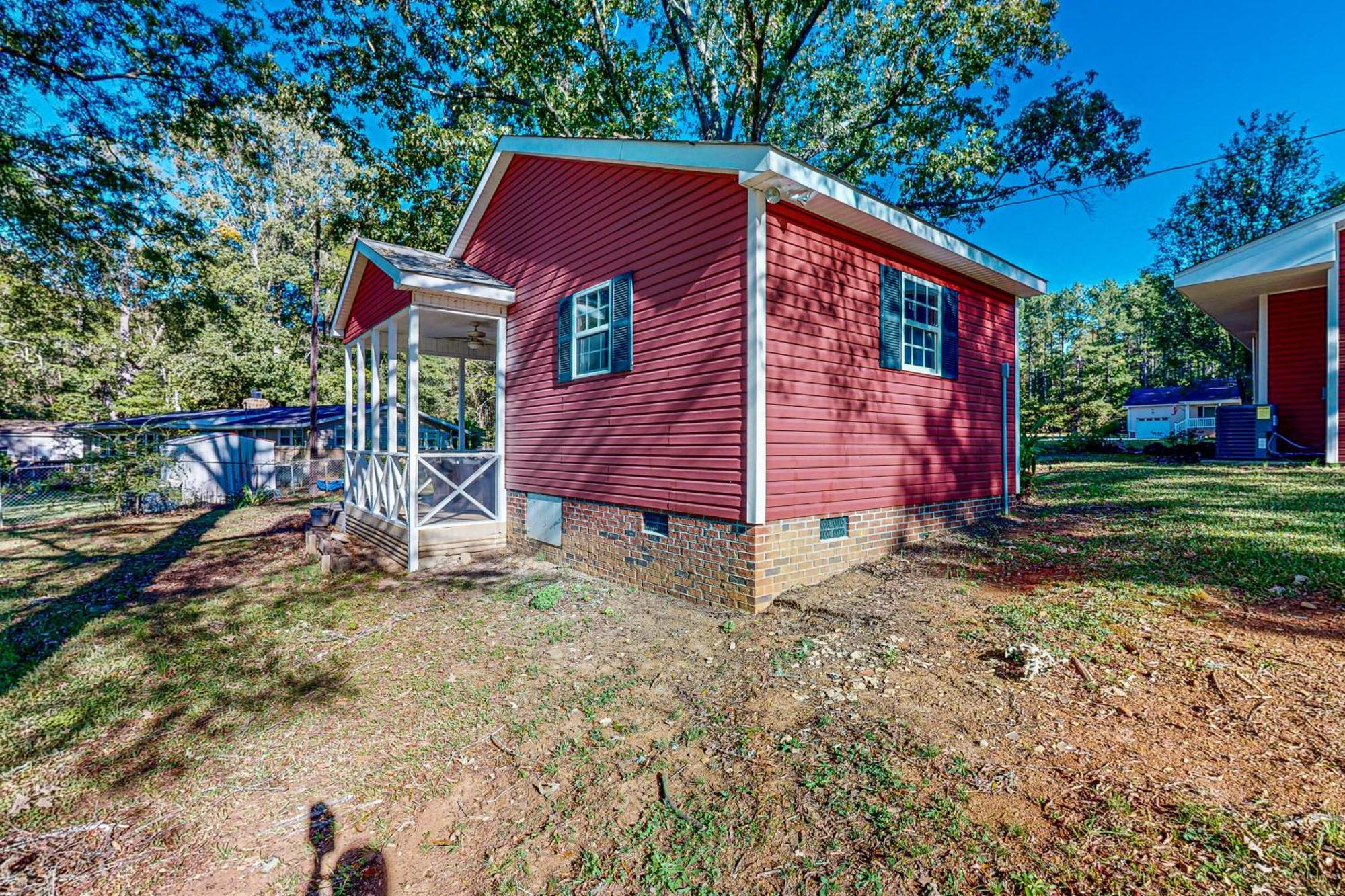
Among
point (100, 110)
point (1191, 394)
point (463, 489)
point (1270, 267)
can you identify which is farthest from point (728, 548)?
point (1191, 394)

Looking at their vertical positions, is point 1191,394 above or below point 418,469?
above

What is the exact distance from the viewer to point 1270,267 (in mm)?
11180

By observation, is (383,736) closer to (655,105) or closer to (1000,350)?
(1000,350)

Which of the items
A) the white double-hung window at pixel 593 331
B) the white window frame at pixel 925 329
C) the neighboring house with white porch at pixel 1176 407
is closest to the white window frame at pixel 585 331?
the white double-hung window at pixel 593 331

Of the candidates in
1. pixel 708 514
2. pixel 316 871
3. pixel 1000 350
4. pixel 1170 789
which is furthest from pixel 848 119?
pixel 316 871

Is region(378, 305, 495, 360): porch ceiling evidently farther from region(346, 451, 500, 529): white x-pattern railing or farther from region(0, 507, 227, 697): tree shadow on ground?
region(0, 507, 227, 697): tree shadow on ground

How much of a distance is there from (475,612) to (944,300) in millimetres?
7043

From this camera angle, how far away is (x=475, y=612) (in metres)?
5.93

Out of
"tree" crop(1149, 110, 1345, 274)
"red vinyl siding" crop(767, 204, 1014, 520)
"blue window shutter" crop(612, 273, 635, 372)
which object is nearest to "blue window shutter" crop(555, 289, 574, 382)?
"blue window shutter" crop(612, 273, 635, 372)

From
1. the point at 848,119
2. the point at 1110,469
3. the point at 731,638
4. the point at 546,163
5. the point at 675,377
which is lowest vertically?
the point at 731,638

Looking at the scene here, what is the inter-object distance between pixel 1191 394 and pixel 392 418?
44.1 meters

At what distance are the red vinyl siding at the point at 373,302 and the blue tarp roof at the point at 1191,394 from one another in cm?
4174

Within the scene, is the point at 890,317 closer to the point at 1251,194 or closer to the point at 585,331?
the point at 585,331

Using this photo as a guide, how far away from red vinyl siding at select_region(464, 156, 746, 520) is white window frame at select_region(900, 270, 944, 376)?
2.69m
